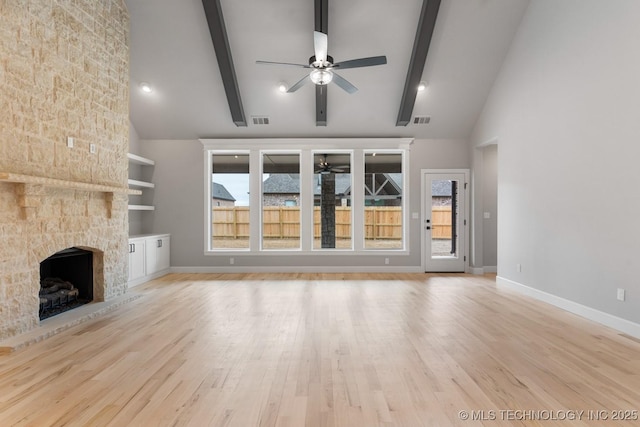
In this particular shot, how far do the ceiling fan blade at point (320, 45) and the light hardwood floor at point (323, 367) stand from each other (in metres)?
3.25

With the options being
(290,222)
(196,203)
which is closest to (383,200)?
(290,222)

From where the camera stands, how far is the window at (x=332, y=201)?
308 inches

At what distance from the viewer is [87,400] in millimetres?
2402

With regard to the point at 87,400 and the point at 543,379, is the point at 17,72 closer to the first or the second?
the point at 87,400

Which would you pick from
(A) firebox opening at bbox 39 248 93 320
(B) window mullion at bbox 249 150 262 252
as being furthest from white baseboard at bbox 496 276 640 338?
(A) firebox opening at bbox 39 248 93 320

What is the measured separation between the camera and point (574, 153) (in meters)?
4.56

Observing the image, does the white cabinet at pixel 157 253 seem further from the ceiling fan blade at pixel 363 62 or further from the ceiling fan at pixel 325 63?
the ceiling fan blade at pixel 363 62

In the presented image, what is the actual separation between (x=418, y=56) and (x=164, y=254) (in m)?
6.08

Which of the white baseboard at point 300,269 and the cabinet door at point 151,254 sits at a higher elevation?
the cabinet door at point 151,254

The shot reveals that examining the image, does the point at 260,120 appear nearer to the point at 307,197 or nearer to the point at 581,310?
the point at 307,197

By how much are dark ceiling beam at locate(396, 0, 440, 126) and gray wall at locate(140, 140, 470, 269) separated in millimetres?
1117

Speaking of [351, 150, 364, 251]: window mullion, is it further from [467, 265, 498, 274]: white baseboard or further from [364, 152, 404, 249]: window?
[467, 265, 498, 274]: white baseboard

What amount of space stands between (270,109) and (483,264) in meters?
5.43

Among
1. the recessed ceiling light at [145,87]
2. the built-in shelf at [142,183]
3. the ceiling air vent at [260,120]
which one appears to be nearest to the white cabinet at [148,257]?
the built-in shelf at [142,183]
